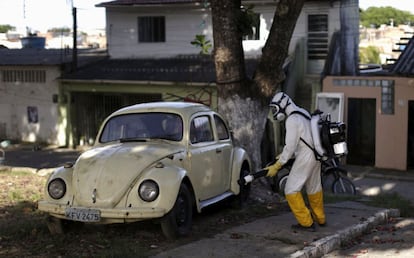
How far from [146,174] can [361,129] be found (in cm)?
1601

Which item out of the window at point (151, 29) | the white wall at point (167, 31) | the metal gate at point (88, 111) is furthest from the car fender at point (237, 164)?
the window at point (151, 29)

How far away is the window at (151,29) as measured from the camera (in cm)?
2572

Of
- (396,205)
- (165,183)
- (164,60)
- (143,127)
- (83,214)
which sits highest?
(164,60)

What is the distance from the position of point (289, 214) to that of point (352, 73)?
48.1ft

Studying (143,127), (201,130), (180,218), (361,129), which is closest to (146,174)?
(180,218)

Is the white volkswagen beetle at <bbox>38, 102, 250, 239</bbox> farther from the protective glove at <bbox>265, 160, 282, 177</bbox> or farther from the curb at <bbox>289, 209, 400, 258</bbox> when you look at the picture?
the curb at <bbox>289, 209, 400, 258</bbox>

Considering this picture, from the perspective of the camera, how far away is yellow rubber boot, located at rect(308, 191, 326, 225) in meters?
8.07

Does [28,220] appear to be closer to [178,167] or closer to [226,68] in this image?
Answer: [178,167]

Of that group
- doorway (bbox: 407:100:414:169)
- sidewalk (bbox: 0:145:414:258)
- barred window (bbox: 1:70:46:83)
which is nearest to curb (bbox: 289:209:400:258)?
sidewalk (bbox: 0:145:414:258)

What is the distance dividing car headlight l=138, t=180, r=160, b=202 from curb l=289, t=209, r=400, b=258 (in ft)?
5.31

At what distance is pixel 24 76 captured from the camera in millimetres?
26469

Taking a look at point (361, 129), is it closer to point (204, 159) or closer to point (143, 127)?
point (204, 159)

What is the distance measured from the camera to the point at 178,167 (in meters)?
7.52

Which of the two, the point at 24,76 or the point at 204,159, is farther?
the point at 24,76
